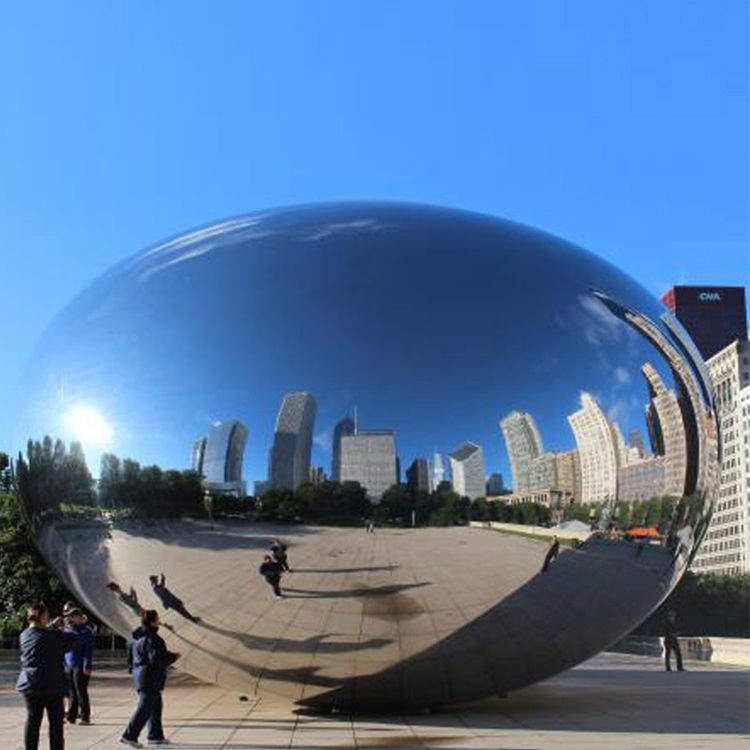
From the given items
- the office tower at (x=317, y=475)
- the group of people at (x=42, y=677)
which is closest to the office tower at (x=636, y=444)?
the office tower at (x=317, y=475)

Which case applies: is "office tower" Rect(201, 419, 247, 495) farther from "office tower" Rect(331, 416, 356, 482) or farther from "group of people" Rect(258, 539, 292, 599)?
"office tower" Rect(331, 416, 356, 482)

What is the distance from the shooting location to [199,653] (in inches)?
389

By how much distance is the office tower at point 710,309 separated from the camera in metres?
192

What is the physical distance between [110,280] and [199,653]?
3.75m

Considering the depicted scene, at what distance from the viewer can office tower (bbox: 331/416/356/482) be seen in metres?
8.47

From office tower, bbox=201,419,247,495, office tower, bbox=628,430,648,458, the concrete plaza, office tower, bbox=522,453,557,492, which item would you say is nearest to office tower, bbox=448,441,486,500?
office tower, bbox=522,453,557,492

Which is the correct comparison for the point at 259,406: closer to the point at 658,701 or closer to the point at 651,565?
the point at 651,565

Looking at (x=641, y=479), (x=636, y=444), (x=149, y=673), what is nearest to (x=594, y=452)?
(x=636, y=444)

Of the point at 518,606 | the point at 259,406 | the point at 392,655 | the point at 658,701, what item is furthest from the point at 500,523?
the point at 658,701

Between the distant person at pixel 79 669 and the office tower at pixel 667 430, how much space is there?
6.71 metres

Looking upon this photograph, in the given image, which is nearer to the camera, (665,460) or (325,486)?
(325,486)

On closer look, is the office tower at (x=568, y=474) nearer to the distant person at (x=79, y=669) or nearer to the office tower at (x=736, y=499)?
the distant person at (x=79, y=669)

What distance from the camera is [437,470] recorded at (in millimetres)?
8531

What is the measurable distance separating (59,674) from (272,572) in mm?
2084
